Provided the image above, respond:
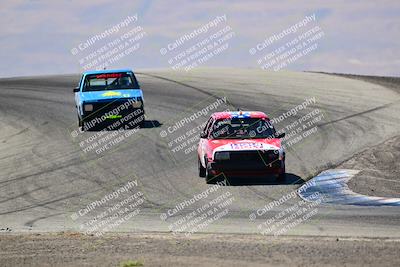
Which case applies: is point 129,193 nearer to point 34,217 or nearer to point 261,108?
point 34,217

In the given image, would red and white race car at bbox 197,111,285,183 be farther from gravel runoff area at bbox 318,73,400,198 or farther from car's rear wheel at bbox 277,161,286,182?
gravel runoff area at bbox 318,73,400,198

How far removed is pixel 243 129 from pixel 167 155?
108 inches

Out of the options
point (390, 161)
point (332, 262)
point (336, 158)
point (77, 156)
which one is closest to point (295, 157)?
point (336, 158)

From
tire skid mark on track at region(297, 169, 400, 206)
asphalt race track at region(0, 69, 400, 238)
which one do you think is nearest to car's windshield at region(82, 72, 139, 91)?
asphalt race track at region(0, 69, 400, 238)

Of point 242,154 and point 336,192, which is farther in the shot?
point 242,154

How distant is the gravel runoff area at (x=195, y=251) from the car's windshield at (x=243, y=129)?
592 cm

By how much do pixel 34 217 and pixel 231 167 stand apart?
4.31 metres

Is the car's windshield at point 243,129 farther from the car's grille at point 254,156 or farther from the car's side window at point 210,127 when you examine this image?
the car's grille at point 254,156

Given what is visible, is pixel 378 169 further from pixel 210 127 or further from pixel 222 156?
pixel 222 156

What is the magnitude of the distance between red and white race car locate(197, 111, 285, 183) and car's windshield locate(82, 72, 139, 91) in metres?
6.43

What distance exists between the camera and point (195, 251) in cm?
1024

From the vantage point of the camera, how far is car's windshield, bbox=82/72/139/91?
2350 centimetres

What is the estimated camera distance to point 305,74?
133ft

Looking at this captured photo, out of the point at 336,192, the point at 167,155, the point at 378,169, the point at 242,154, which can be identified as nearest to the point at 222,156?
the point at 242,154
